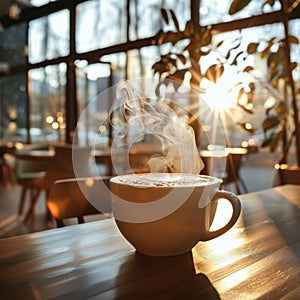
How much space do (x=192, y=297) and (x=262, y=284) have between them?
0.12 meters

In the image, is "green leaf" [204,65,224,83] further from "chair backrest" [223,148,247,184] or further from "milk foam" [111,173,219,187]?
"milk foam" [111,173,219,187]

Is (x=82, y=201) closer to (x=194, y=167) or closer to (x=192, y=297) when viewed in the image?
(x=194, y=167)

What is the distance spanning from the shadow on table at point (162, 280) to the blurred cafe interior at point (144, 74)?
4.24 ft

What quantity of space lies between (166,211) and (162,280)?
11 centimetres

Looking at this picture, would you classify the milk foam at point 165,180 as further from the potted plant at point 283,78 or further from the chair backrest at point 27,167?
the chair backrest at point 27,167

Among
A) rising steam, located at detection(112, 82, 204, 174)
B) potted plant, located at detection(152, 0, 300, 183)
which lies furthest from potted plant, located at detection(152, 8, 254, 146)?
rising steam, located at detection(112, 82, 204, 174)

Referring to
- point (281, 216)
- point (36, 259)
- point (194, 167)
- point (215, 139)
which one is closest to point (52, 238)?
point (36, 259)

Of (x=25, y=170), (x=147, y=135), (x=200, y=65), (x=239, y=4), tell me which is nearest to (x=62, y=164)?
(x=147, y=135)

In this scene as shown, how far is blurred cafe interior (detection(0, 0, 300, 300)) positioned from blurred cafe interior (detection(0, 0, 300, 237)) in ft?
0.07

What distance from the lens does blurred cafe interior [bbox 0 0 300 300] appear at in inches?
23.4

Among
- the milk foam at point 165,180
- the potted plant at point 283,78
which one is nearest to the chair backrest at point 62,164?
the potted plant at point 283,78

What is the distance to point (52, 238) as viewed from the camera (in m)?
0.77

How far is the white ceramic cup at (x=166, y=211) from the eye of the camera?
24.3 inches

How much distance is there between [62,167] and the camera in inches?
151
